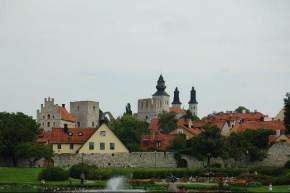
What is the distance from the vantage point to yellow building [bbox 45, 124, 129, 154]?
81438 millimetres

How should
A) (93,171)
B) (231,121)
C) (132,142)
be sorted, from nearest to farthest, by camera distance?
(93,171) → (132,142) → (231,121)

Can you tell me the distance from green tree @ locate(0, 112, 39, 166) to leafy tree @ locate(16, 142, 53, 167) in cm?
54

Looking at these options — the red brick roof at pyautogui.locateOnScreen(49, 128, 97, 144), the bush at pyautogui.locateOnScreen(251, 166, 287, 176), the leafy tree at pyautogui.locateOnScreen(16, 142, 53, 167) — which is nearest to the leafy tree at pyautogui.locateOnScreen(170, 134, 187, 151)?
the red brick roof at pyautogui.locateOnScreen(49, 128, 97, 144)

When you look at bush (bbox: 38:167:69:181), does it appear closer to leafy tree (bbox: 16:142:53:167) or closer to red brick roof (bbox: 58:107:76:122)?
leafy tree (bbox: 16:142:53:167)

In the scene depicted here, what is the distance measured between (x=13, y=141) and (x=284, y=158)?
29122 mm

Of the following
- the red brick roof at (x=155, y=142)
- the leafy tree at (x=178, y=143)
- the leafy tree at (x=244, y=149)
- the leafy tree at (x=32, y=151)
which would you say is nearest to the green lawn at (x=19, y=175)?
the leafy tree at (x=32, y=151)

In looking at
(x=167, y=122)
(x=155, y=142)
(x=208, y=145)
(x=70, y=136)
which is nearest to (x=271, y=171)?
(x=208, y=145)

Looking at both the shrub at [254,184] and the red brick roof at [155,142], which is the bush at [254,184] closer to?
the shrub at [254,184]

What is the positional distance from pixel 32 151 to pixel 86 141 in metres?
9.54

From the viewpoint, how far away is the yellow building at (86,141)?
81438mm

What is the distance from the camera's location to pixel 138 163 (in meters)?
78.7

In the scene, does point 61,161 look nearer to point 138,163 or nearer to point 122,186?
point 138,163

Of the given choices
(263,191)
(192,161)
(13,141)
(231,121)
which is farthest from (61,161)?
(231,121)

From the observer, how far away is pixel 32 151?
73438 mm
